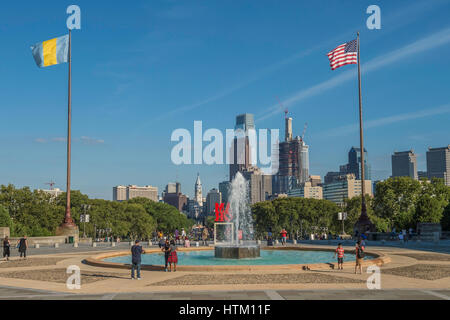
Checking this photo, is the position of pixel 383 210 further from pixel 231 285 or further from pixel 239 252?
pixel 231 285

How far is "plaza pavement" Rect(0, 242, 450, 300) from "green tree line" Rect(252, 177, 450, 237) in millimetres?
63409

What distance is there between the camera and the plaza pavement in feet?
55.5

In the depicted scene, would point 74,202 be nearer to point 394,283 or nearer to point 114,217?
point 114,217

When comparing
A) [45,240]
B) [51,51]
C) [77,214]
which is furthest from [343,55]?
[77,214]

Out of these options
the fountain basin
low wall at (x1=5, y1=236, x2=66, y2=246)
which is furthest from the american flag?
low wall at (x1=5, y1=236, x2=66, y2=246)

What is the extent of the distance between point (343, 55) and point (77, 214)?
67.7 m

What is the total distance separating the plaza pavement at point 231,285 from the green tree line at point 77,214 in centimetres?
3896

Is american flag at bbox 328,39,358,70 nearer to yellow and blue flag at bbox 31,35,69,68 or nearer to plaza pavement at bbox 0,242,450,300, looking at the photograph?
plaza pavement at bbox 0,242,450,300

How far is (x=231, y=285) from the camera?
64.1 feet

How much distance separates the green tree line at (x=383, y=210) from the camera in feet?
280

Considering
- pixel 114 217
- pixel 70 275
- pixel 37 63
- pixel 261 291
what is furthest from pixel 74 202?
pixel 261 291

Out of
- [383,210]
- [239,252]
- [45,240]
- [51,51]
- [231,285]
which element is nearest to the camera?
[231,285]

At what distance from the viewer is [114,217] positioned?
367ft
